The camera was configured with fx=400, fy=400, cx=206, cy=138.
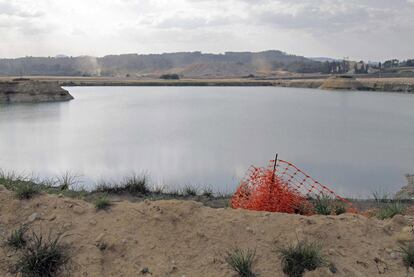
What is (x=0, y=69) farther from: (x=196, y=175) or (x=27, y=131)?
(x=196, y=175)

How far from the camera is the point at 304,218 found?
4.54m

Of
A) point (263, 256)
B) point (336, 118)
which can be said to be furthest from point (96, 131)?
point (263, 256)

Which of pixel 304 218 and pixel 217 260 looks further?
pixel 304 218

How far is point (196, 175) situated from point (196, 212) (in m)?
6.05

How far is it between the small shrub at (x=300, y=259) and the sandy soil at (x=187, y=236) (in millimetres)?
81

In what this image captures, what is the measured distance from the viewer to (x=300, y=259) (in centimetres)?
373

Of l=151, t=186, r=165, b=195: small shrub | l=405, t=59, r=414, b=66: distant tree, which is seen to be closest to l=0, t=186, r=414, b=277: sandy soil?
l=151, t=186, r=165, b=195: small shrub

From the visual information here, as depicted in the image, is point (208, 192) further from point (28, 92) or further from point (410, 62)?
point (410, 62)

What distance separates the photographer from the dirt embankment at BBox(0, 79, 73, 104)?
35.0 meters

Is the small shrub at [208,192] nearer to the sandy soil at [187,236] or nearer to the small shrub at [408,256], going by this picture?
the sandy soil at [187,236]

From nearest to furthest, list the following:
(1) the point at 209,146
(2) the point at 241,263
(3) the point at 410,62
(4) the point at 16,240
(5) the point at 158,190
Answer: (2) the point at 241,263 → (4) the point at 16,240 → (5) the point at 158,190 → (1) the point at 209,146 → (3) the point at 410,62

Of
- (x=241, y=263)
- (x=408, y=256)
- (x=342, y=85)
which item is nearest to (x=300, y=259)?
(x=241, y=263)

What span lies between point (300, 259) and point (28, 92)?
3617 cm

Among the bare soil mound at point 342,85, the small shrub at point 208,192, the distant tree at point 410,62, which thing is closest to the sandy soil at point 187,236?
the small shrub at point 208,192
